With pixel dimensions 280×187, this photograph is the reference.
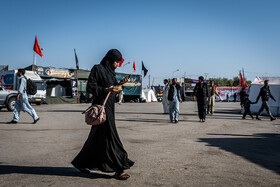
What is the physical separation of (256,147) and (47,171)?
4.39 m

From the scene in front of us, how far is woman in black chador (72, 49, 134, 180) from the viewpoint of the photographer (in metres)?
3.67

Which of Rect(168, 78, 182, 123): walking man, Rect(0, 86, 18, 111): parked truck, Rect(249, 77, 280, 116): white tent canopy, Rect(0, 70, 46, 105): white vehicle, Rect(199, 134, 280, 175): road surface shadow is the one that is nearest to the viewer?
Rect(199, 134, 280, 175): road surface shadow

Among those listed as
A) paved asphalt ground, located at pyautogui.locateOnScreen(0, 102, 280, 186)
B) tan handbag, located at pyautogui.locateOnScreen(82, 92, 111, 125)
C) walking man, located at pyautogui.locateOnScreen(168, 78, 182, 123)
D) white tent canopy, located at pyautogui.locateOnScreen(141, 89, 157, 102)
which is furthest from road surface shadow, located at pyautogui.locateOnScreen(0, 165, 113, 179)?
white tent canopy, located at pyautogui.locateOnScreen(141, 89, 157, 102)

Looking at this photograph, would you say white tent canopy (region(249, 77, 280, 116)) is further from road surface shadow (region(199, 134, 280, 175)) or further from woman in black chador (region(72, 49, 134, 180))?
woman in black chador (region(72, 49, 134, 180))

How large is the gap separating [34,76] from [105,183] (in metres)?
23.5

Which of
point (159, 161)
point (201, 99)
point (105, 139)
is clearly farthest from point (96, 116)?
point (201, 99)

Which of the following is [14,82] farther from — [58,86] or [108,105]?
[108,105]

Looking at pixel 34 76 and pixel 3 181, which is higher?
pixel 34 76

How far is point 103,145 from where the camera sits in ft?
12.2

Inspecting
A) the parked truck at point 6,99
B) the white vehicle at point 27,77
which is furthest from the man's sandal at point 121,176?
the white vehicle at point 27,77

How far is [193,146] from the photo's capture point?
20.0 ft

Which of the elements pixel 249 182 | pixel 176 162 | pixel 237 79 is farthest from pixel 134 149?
pixel 237 79

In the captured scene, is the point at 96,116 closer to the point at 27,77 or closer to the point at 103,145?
the point at 103,145

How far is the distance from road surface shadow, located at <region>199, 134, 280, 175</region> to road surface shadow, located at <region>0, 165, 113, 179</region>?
2.67 meters
